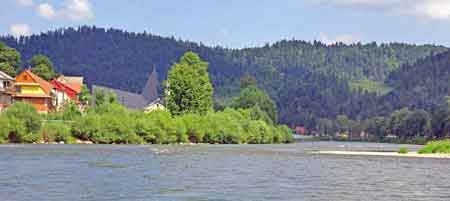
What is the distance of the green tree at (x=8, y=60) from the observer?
126 meters

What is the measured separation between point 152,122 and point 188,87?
1472 centimetres

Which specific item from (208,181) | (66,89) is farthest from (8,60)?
(208,181)

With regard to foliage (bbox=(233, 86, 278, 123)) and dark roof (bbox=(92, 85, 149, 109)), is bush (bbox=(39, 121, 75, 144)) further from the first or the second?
Answer: foliage (bbox=(233, 86, 278, 123))

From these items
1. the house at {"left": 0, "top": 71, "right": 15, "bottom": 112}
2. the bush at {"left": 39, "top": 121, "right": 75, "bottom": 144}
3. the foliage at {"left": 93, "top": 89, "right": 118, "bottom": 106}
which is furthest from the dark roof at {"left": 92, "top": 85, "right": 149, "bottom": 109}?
the bush at {"left": 39, "top": 121, "right": 75, "bottom": 144}

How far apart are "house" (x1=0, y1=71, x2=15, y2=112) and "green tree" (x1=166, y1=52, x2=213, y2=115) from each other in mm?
22040

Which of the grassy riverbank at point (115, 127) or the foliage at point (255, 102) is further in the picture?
the foliage at point (255, 102)

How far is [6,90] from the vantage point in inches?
4232

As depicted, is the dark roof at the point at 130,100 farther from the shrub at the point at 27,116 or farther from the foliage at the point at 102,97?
the shrub at the point at 27,116

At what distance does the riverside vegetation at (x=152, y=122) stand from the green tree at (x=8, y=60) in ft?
48.8

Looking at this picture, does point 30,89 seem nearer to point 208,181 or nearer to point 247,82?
point 247,82

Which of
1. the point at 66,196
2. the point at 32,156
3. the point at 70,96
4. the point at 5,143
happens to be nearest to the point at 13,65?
the point at 70,96

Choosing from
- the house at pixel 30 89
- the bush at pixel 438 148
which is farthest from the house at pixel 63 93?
the bush at pixel 438 148

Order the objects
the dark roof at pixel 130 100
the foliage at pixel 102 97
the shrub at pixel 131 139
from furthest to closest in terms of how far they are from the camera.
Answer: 1. the dark roof at pixel 130 100
2. the foliage at pixel 102 97
3. the shrub at pixel 131 139

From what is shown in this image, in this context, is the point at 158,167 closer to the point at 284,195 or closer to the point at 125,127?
the point at 284,195
